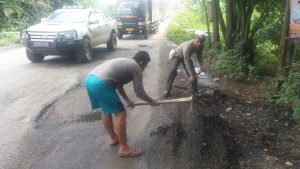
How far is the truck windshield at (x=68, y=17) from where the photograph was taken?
1146cm

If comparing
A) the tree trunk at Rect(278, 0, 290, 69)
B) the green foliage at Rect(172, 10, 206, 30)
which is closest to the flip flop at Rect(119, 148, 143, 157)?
the tree trunk at Rect(278, 0, 290, 69)

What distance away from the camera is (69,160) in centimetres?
446

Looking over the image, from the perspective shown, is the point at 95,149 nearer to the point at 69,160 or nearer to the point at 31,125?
the point at 69,160

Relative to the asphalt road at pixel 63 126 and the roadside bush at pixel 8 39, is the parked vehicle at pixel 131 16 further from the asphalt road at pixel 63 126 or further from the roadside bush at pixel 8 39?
the asphalt road at pixel 63 126

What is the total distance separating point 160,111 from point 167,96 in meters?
1.05

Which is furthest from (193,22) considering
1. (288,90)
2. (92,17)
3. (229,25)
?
(288,90)

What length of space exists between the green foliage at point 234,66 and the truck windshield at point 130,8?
38.4ft

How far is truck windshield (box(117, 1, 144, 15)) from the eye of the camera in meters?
20.9

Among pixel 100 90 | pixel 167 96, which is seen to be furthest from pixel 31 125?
pixel 167 96

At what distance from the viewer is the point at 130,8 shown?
68.5ft

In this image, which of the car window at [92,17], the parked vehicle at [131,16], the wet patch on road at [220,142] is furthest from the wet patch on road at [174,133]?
the parked vehicle at [131,16]

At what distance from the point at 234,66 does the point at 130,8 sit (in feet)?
41.9

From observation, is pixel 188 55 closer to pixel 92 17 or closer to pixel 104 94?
pixel 104 94

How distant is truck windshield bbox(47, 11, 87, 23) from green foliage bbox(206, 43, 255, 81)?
4.90 meters
